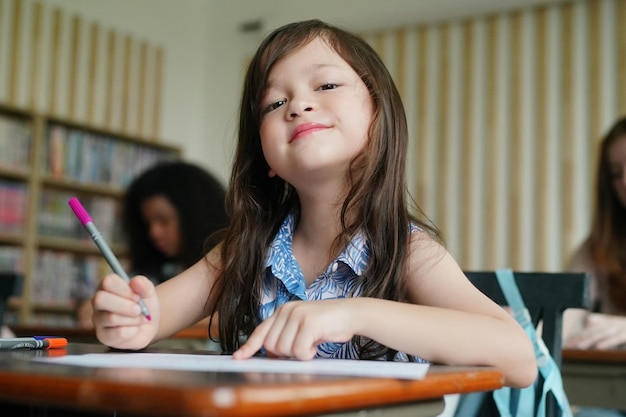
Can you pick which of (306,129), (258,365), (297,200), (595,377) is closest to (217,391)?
(258,365)

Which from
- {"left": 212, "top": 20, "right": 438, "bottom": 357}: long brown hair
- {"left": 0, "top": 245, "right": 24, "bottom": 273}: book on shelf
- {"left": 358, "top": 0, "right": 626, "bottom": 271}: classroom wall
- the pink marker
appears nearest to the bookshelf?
{"left": 0, "top": 245, "right": 24, "bottom": 273}: book on shelf

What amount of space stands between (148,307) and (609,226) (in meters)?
1.99

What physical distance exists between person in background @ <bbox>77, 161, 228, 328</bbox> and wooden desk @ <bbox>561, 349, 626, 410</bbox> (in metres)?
1.71

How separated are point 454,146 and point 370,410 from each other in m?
4.71

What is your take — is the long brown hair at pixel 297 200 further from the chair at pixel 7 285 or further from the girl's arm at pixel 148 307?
the chair at pixel 7 285

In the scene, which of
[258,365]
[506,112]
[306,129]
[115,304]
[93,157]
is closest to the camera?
[258,365]

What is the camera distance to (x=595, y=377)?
1601 millimetres

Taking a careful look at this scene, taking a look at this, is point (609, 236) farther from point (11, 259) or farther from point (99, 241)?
point (11, 259)

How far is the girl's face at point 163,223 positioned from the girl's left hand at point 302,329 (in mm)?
2451

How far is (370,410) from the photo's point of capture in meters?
0.61

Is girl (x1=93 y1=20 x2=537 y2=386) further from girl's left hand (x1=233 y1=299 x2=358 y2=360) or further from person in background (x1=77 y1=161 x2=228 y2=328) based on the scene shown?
person in background (x1=77 y1=161 x2=228 y2=328)

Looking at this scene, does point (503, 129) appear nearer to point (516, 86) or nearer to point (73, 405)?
point (516, 86)

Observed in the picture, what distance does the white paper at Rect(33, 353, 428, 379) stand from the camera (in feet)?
2.13

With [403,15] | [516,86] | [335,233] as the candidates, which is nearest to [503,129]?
[516,86]
